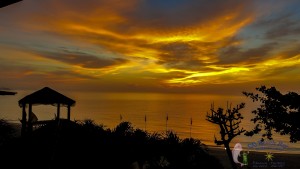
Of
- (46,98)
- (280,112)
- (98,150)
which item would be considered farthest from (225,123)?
(46,98)

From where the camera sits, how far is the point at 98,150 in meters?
13.3

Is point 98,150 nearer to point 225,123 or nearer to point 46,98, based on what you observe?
point 46,98

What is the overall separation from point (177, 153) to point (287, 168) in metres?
27.5

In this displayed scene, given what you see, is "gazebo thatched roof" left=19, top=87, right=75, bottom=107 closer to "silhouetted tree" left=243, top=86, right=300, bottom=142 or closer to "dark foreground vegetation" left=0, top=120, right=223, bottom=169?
"dark foreground vegetation" left=0, top=120, right=223, bottom=169

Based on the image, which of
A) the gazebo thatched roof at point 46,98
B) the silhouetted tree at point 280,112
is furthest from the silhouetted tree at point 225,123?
the gazebo thatched roof at point 46,98

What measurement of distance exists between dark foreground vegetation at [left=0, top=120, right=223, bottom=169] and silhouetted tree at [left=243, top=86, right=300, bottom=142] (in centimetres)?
336

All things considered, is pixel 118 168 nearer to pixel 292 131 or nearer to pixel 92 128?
pixel 92 128

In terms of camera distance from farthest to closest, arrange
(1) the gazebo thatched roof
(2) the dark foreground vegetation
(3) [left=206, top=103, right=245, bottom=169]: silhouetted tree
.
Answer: (1) the gazebo thatched roof, (3) [left=206, top=103, right=245, bottom=169]: silhouetted tree, (2) the dark foreground vegetation

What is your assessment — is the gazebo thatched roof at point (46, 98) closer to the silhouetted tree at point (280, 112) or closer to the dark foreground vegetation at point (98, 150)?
the dark foreground vegetation at point (98, 150)

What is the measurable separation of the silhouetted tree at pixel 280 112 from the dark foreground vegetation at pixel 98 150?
11.0 feet

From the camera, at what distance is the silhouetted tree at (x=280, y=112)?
12625mm

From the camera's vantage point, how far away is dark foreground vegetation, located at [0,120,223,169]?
12.5 meters

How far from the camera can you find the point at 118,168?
13.0 meters

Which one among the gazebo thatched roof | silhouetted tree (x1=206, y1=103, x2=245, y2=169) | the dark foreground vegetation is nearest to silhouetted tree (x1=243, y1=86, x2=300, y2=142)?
silhouetted tree (x1=206, y1=103, x2=245, y2=169)
